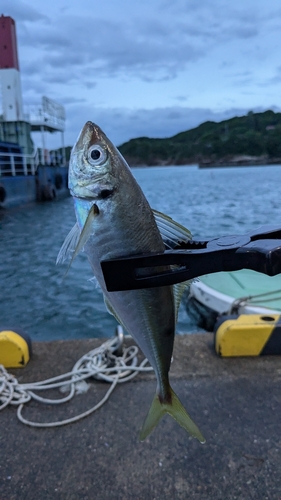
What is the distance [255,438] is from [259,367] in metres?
0.94

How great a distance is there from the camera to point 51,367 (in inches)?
151

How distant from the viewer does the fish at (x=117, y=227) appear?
1.28 m

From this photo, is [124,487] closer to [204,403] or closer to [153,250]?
[204,403]

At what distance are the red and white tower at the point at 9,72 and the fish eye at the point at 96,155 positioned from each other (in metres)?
30.9

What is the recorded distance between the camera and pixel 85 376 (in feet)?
11.5

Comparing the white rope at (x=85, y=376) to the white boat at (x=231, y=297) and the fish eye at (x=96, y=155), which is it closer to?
the fish eye at (x=96, y=155)

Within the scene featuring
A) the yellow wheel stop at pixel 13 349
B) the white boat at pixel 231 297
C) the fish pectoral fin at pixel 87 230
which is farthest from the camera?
the white boat at pixel 231 297

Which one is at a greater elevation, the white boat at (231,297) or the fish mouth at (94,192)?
the fish mouth at (94,192)

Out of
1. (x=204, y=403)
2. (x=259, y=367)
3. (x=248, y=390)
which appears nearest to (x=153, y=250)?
(x=204, y=403)

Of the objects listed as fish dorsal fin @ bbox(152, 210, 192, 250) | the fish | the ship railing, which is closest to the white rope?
the fish

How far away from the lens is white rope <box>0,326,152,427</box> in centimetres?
328

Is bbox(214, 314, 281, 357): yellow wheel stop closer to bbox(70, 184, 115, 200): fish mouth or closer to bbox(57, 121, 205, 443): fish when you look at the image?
bbox(57, 121, 205, 443): fish

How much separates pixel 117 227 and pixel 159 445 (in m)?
2.07

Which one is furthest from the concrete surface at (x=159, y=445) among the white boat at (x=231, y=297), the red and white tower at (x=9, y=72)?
the red and white tower at (x=9, y=72)
